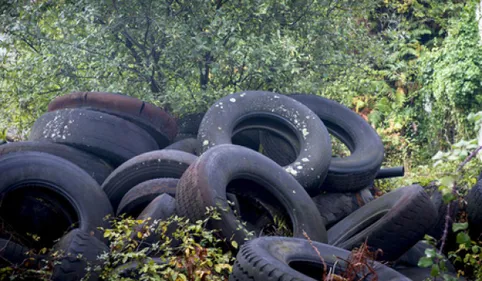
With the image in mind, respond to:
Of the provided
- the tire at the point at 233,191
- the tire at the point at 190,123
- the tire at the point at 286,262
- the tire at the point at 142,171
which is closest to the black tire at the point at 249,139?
the tire at the point at 190,123

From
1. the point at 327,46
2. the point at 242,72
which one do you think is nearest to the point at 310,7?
the point at 327,46

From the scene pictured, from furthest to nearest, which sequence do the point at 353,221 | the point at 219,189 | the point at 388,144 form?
the point at 388,144 → the point at 353,221 → the point at 219,189

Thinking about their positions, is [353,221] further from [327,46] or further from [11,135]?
[11,135]

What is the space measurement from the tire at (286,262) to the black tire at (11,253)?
4.90 ft

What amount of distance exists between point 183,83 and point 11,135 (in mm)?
2852

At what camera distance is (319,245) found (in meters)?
4.71

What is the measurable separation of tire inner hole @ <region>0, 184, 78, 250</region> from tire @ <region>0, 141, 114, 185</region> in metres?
1.04

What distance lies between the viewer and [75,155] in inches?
266

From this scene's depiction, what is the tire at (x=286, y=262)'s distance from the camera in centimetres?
401

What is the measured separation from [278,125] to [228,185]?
2.08 metres

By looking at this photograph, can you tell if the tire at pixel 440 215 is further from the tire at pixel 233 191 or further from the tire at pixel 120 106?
the tire at pixel 120 106

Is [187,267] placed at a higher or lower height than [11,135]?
lower

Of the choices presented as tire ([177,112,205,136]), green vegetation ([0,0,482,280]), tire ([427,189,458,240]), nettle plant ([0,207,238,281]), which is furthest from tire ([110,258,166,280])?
green vegetation ([0,0,482,280])

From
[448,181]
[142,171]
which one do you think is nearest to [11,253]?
[142,171]
